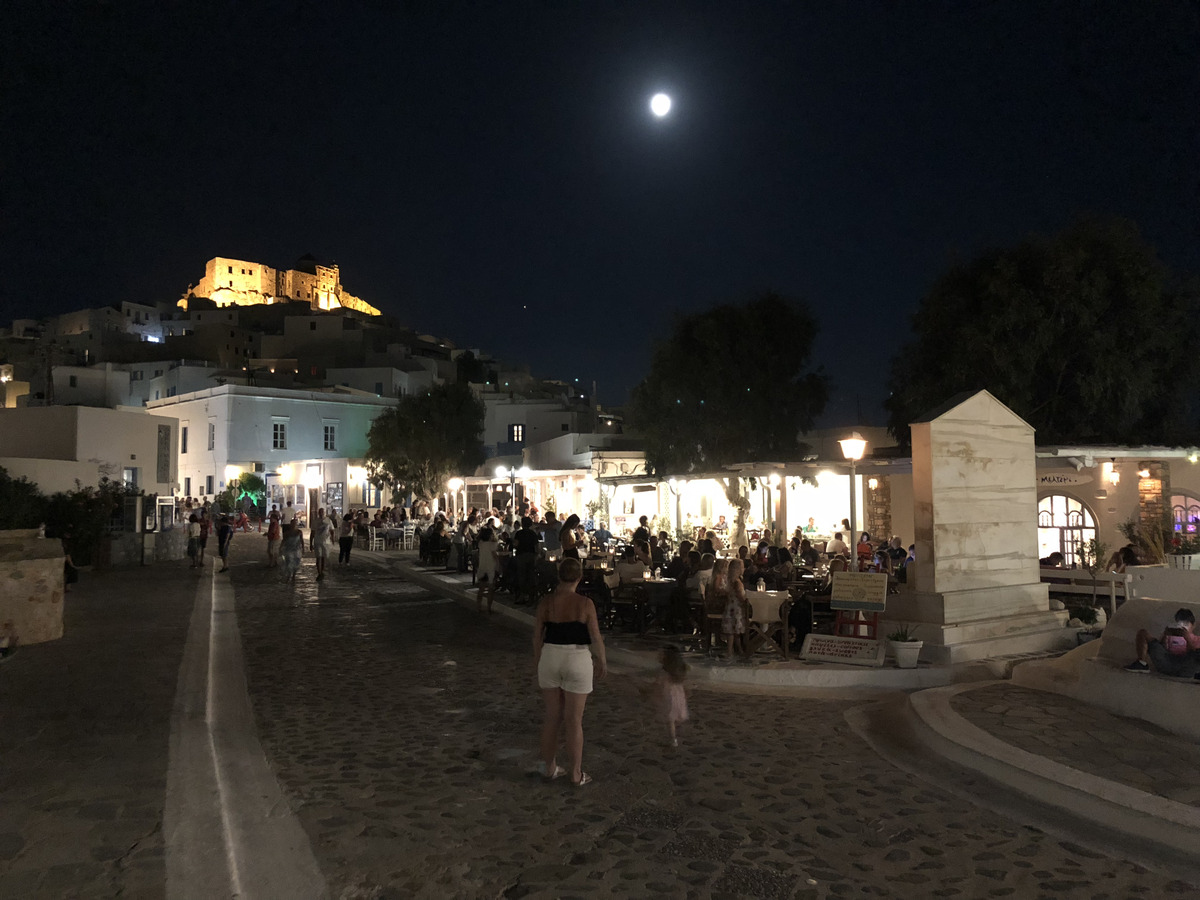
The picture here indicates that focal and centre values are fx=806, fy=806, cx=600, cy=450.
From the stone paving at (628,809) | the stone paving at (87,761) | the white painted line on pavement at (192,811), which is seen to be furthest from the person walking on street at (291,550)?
the white painted line on pavement at (192,811)

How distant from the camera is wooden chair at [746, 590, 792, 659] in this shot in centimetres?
925

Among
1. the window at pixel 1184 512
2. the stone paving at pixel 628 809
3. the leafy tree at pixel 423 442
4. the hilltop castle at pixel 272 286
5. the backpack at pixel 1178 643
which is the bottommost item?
the stone paving at pixel 628 809

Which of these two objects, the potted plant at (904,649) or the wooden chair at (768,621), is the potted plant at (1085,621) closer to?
the potted plant at (904,649)

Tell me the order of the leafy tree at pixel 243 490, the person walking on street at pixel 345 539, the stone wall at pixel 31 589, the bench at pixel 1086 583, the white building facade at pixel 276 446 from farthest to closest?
the white building facade at pixel 276 446 < the leafy tree at pixel 243 490 < the person walking on street at pixel 345 539 < the bench at pixel 1086 583 < the stone wall at pixel 31 589

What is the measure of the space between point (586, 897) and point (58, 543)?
966 centimetres

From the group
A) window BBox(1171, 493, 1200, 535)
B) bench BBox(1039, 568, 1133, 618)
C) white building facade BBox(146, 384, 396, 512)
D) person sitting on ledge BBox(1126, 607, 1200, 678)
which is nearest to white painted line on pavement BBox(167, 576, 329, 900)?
person sitting on ledge BBox(1126, 607, 1200, 678)

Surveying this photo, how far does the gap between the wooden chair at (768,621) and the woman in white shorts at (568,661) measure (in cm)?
446

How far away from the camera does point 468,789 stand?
4996mm

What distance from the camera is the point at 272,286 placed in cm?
9988

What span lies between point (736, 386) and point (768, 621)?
1516 cm

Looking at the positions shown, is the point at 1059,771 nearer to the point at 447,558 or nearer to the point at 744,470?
the point at 744,470

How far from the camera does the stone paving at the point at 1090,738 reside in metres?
5.10

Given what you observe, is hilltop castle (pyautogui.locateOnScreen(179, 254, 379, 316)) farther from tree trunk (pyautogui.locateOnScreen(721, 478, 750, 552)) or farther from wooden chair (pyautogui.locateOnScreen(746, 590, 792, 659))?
wooden chair (pyautogui.locateOnScreen(746, 590, 792, 659))

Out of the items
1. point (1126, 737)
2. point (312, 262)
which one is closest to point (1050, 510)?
point (1126, 737)
